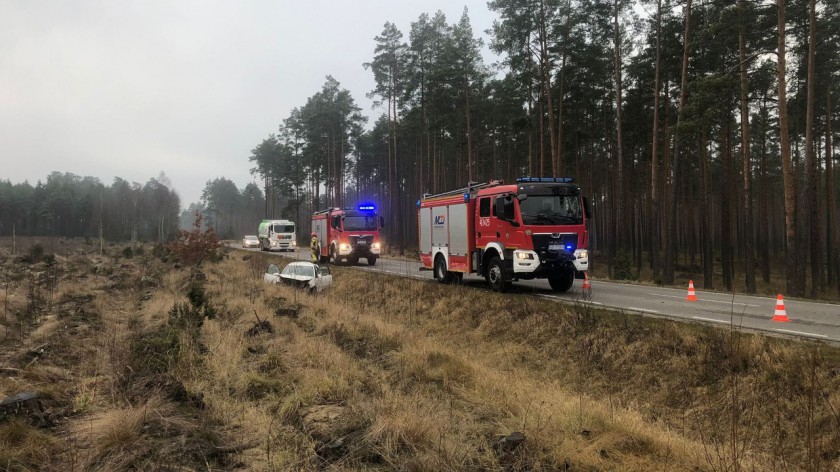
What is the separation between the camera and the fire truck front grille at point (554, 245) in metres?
11.4

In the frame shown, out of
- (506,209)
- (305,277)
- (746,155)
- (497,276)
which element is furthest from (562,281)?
(746,155)

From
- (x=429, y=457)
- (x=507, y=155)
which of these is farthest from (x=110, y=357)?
(x=507, y=155)

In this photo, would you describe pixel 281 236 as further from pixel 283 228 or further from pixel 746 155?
pixel 746 155

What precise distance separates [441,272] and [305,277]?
6.38 metres

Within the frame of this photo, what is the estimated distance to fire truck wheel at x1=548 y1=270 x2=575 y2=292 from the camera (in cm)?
1316

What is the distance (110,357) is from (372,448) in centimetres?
564

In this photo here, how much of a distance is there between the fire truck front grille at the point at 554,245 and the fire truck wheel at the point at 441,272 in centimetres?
472

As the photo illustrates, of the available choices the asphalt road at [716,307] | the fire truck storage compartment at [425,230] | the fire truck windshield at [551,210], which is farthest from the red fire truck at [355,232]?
the fire truck windshield at [551,210]

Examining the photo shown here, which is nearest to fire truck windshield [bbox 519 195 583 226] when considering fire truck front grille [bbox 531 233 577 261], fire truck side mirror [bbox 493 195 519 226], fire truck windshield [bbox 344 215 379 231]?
fire truck side mirror [bbox 493 195 519 226]

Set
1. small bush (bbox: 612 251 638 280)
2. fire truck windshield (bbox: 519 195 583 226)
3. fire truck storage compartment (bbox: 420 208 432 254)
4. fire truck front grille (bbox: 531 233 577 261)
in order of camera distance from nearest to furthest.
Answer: fire truck front grille (bbox: 531 233 577 261), fire truck windshield (bbox: 519 195 583 226), fire truck storage compartment (bbox: 420 208 432 254), small bush (bbox: 612 251 638 280)

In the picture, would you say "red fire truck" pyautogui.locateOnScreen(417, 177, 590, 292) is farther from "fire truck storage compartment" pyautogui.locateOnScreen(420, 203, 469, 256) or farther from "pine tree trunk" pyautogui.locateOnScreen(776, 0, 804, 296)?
"pine tree trunk" pyautogui.locateOnScreen(776, 0, 804, 296)

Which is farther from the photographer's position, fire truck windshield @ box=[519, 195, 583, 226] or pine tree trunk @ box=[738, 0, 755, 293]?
pine tree trunk @ box=[738, 0, 755, 293]

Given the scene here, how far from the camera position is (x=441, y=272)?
15.9m

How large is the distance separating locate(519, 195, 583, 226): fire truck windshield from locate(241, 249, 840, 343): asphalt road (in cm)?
204
